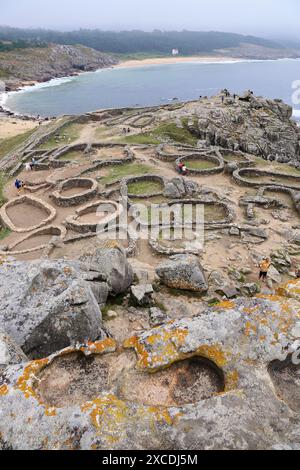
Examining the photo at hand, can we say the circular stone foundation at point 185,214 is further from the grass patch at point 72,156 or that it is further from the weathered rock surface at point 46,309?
the grass patch at point 72,156

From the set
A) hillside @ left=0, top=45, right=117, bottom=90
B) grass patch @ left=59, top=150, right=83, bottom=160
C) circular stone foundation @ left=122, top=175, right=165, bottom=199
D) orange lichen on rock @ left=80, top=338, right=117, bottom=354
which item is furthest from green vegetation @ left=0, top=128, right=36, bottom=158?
hillside @ left=0, top=45, right=117, bottom=90

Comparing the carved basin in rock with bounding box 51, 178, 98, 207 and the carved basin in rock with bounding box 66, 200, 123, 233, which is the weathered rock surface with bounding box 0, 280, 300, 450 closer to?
the carved basin in rock with bounding box 66, 200, 123, 233

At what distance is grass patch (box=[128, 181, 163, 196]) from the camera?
2514 centimetres

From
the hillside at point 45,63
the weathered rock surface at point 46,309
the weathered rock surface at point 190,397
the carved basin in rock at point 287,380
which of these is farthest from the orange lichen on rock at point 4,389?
the hillside at point 45,63

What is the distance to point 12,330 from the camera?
290 inches

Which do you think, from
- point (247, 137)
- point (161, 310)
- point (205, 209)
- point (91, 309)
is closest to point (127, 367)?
point (91, 309)

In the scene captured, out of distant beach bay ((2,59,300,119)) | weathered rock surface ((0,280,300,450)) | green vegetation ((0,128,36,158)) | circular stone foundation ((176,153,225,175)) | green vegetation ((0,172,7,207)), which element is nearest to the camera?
weathered rock surface ((0,280,300,450))

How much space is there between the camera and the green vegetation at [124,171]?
90.1 feet

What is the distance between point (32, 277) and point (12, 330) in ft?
4.96

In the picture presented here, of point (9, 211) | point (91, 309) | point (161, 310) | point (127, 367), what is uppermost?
point (127, 367)

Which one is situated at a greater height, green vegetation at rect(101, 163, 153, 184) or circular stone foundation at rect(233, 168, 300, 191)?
green vegetation at rect(101, 163, 153, 184)

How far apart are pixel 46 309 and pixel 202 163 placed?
85.5 ft

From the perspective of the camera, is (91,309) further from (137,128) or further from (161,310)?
(137,128)

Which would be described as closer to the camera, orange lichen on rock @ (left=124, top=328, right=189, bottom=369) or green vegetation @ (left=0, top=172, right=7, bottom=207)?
orange lichen on rock @ (left=124, top=328, right=189, bottom=369)
